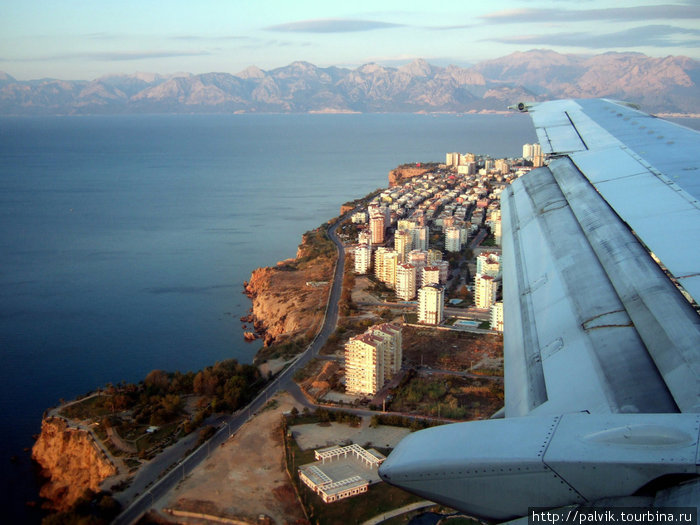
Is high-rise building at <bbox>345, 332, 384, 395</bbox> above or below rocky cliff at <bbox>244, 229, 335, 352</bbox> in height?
above

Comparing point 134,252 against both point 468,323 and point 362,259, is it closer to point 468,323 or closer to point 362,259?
point 362,259

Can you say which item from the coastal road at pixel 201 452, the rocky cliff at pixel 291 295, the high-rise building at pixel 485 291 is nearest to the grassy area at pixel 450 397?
the coastal road at pixel 201 452

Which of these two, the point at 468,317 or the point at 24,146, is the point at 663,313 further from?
the point at 24,146

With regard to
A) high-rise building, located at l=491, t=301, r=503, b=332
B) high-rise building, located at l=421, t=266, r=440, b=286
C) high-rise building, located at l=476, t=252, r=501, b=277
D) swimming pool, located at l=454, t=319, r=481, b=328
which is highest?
high-rise building, located at l=476, t=252, r=501, b=277

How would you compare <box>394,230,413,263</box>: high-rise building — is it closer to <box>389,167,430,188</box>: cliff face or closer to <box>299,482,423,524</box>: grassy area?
<box>299,482,423,524</box>: grassy area

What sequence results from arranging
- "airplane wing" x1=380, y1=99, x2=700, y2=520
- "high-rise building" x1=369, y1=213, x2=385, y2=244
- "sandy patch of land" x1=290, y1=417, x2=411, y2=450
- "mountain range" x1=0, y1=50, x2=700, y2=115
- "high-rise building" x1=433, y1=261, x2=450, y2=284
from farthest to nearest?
"mountain range" x1=0, y1=50, x2=700, y2=115 < "high-rise building" x1=369, y1=213, x2=385, y2=244 < "high-rise building" x1=433, y1=261, x2=450, y2=284 < "sandy patch of land" x1=290, y1=417, x2=411, y2=450 < "airplane wing" x1=380, y1=99, x2=700, y2=520

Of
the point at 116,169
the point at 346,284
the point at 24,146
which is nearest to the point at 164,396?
the point at 346,284

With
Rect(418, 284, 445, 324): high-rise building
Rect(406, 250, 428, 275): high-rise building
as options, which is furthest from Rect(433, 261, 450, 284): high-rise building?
Rect(418, 284, 445, 324): high-rise building

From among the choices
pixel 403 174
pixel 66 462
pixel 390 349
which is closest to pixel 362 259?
pixel 390 349
